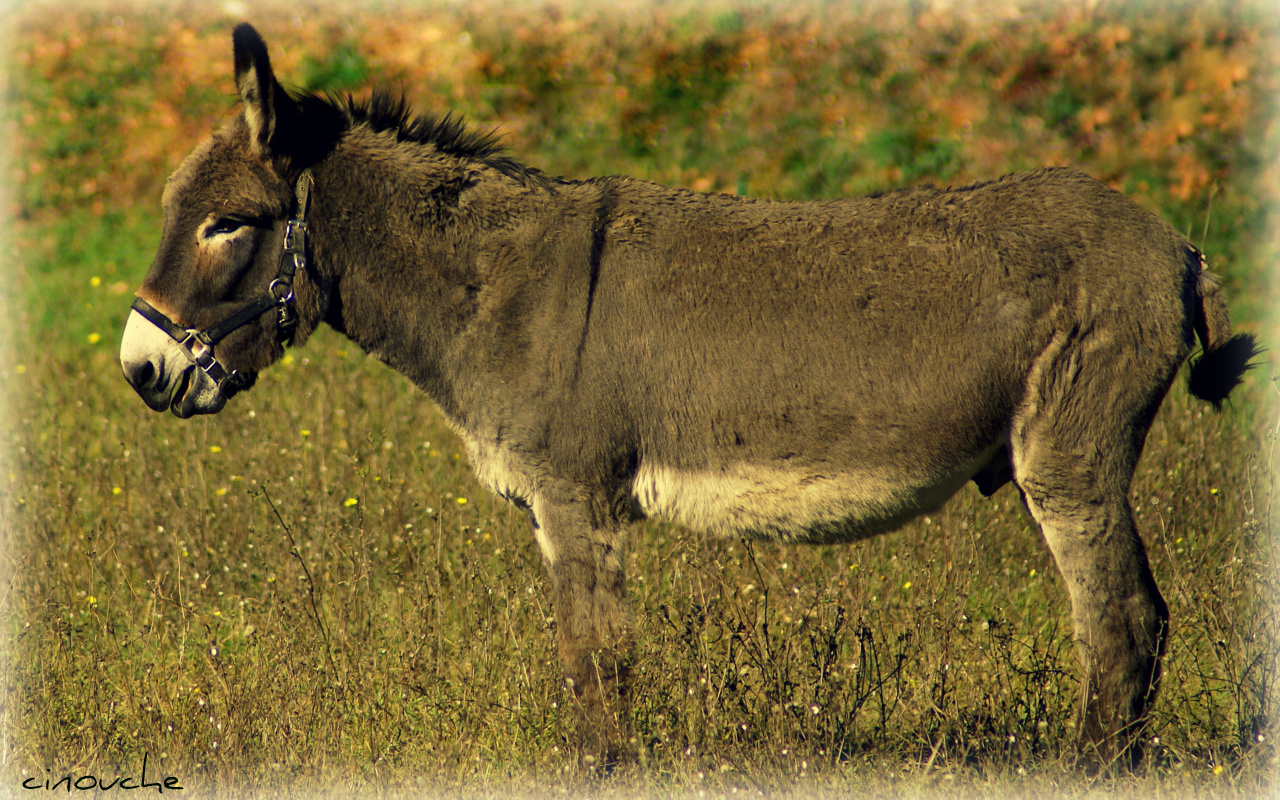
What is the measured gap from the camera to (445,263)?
3.38 metres

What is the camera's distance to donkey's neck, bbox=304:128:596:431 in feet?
10.8

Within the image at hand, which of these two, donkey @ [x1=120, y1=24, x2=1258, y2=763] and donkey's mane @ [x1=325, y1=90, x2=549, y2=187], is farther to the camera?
donkey's mane @ [x1=325, y1=90, x2=549, y2=187]

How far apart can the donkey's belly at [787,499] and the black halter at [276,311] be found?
4.17 feet

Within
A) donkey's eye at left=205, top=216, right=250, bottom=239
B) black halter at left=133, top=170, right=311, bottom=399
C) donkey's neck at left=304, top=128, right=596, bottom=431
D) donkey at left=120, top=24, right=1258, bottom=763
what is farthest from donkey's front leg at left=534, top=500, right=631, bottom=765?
donkey's eye at left=205, top=216, right=250, bottom=239

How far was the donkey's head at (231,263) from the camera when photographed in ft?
10.5

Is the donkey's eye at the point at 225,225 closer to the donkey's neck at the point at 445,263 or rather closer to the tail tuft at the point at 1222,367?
the donkey's neck at the point at 445,263

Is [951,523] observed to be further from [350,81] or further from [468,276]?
[350,81]

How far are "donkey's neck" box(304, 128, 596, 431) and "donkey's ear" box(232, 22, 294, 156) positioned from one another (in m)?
0.19

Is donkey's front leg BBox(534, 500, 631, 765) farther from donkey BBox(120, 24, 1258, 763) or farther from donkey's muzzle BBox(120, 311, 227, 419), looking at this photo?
donkey's muzzle BBox(120, 311, 227, 419)

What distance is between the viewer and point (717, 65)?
33.3 ft

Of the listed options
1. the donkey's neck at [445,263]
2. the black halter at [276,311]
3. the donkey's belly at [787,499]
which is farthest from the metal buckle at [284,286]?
the donkey's belly at [787,499]

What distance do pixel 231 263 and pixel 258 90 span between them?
0.54 meters

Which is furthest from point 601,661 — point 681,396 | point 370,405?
point 370,405

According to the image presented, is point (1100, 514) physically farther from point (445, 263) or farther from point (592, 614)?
point (445, 263)
